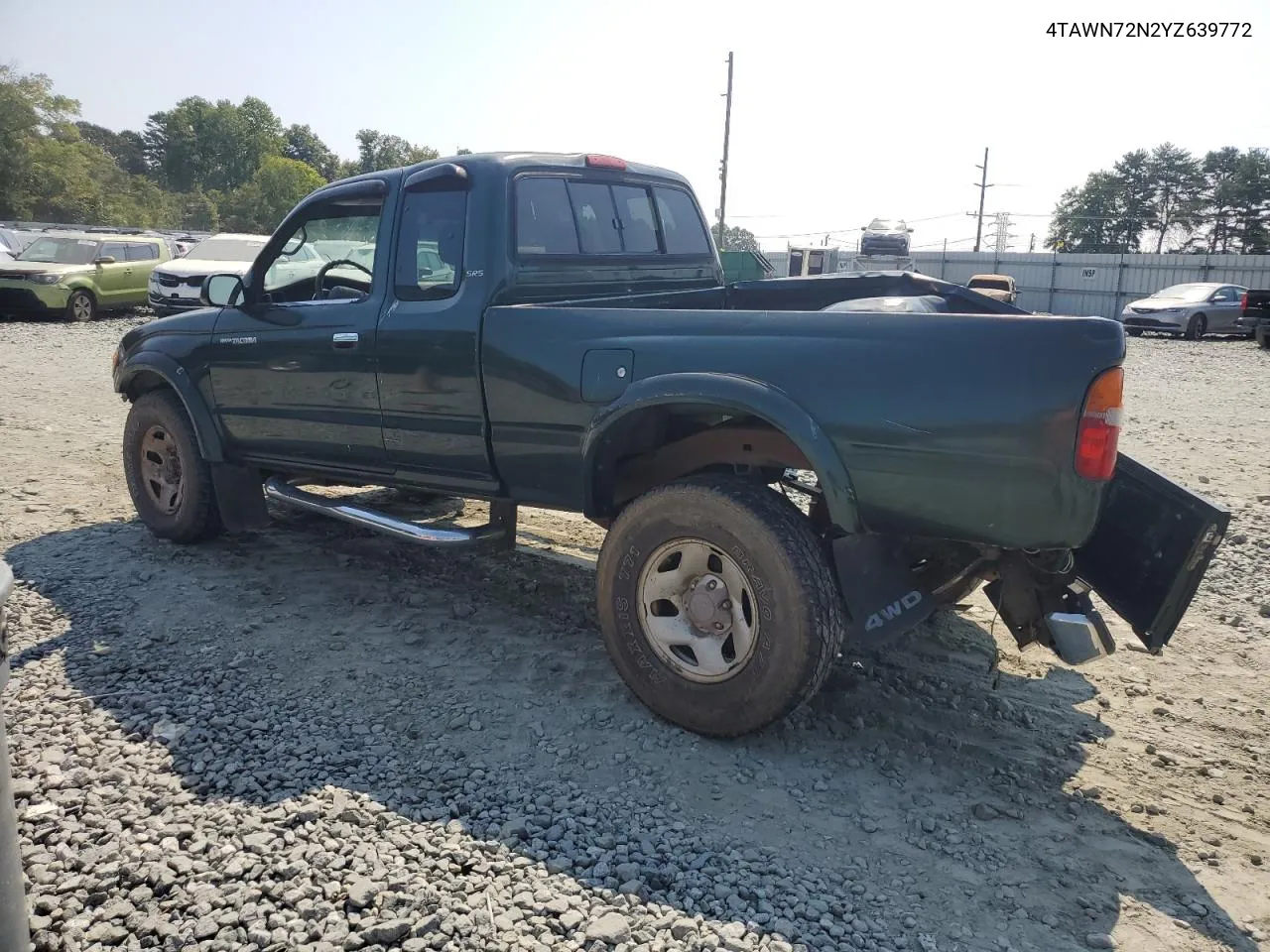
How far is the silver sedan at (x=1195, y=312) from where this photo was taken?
2270cm

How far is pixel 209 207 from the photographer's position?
59.2 metres

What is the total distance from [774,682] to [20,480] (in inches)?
244

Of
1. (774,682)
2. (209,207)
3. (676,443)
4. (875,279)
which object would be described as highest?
(209,207)

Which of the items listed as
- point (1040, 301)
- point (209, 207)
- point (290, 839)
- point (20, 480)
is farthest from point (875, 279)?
point (209, 207)

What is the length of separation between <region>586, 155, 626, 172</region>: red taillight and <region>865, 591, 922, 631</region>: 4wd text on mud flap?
2.64m

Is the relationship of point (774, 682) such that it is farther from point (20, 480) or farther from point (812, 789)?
point (20, 480)

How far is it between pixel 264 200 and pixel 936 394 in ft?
204

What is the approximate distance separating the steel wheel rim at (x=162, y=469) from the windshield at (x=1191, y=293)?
78.0ft

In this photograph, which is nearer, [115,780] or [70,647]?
[115,780]

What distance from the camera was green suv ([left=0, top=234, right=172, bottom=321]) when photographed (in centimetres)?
1900

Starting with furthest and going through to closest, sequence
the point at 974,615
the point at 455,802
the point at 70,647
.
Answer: the point at 974,615 → the point at 70,647 → the point at 455,802

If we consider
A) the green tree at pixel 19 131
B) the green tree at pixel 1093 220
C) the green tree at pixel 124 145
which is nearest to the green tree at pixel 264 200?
the green tree at pixel 19 131

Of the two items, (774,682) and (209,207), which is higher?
(209,207)

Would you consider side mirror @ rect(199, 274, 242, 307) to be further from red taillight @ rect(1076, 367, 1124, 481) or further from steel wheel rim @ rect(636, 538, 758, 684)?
red taillight @ rect(1076, 367, 1124, 481)
